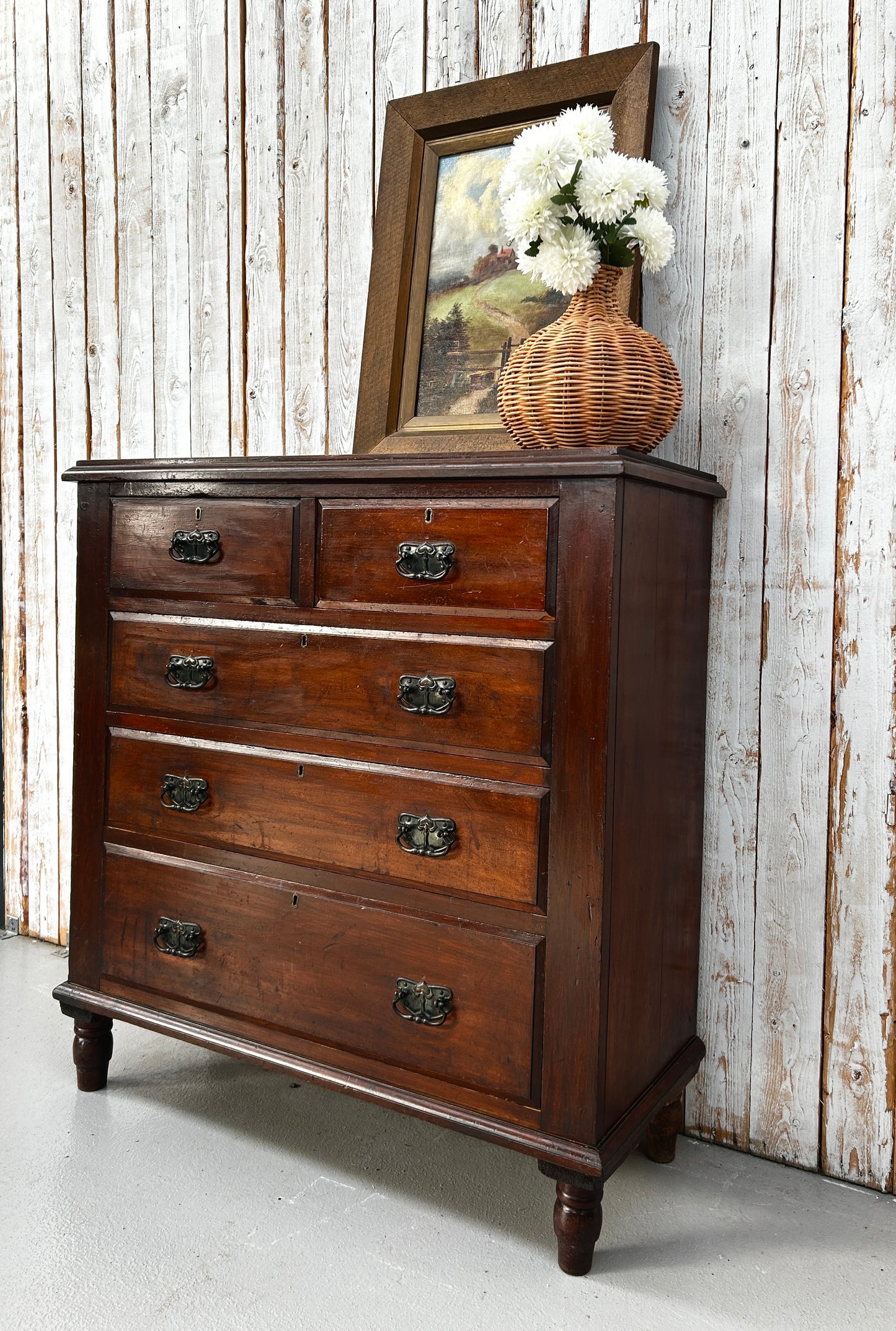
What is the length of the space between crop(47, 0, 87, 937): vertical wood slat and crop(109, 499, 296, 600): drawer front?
87 centimetres

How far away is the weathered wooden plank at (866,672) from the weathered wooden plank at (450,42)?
753 millimetres

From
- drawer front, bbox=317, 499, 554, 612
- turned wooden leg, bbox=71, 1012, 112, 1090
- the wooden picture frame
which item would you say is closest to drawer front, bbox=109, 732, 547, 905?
drawer front, bbox=317, 499, 554, 612

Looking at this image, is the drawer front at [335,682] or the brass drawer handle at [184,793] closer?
the drawer front at [335,682]

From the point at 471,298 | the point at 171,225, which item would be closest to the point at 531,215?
the point at 471,298

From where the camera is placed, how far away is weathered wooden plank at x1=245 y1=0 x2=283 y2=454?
2404 millimetres

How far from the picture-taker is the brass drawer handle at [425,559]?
1.60 metres

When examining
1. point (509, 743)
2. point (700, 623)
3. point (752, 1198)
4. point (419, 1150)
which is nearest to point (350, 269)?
point (700, 623)

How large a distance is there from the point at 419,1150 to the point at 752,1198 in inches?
22.8

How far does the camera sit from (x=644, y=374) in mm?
1611

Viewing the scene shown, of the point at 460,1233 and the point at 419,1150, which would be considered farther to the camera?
the point at 419,1150

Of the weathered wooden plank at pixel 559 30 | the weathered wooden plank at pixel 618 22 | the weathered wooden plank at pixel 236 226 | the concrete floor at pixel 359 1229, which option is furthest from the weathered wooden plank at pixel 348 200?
the concrete floor at pixel 359 1229

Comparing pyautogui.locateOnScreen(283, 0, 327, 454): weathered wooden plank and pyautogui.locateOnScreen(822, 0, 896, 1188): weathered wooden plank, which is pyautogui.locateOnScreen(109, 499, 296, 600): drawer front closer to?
pyautogui.locateOnScreen(283, 0, 327, 454): weathered wooden plank

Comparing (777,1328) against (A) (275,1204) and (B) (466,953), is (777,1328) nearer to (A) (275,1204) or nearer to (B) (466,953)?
(B) (466,953)

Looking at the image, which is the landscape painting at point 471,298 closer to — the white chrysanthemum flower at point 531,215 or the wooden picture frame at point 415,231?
the wooden picture frame at point 415,231
